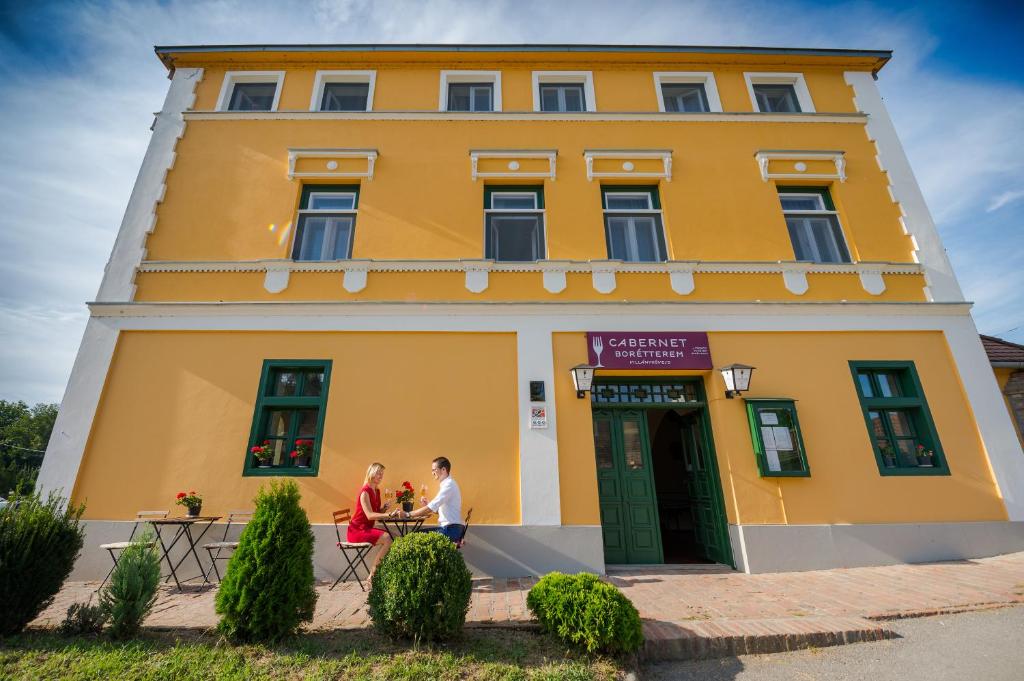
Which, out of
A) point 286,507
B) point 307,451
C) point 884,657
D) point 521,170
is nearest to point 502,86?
point 521,170

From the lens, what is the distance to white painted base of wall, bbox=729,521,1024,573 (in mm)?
6316

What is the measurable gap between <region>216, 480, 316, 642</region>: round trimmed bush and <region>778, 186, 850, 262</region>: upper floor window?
903 centimetres

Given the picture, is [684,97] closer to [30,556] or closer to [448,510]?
[448,510]

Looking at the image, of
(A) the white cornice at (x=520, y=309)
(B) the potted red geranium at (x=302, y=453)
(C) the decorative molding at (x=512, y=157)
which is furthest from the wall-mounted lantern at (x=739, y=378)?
(B) the potted red geranium at (x=302, y=453)

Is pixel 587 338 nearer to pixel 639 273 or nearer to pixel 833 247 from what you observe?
pixel 639 273

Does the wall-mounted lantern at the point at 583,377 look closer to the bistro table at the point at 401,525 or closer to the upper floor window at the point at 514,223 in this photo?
the upper floor window at the point at 514,223

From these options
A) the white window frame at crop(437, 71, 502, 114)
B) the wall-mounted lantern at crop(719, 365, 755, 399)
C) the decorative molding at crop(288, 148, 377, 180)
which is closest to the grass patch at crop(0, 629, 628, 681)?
the wall-mounted lantern at crop(719, 365, 755, 399)

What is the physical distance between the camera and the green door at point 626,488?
690 centimetres

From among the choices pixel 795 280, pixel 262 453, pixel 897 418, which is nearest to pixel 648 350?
pixel 795 280

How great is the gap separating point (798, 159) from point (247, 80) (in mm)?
11633

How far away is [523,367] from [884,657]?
198 inches

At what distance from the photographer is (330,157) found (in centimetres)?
854

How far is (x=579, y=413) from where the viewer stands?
6.95 meters

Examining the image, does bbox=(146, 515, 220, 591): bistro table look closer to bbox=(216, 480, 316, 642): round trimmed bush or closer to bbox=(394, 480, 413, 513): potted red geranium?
bbox=(394, 480, 413, 513): potted red geranium
